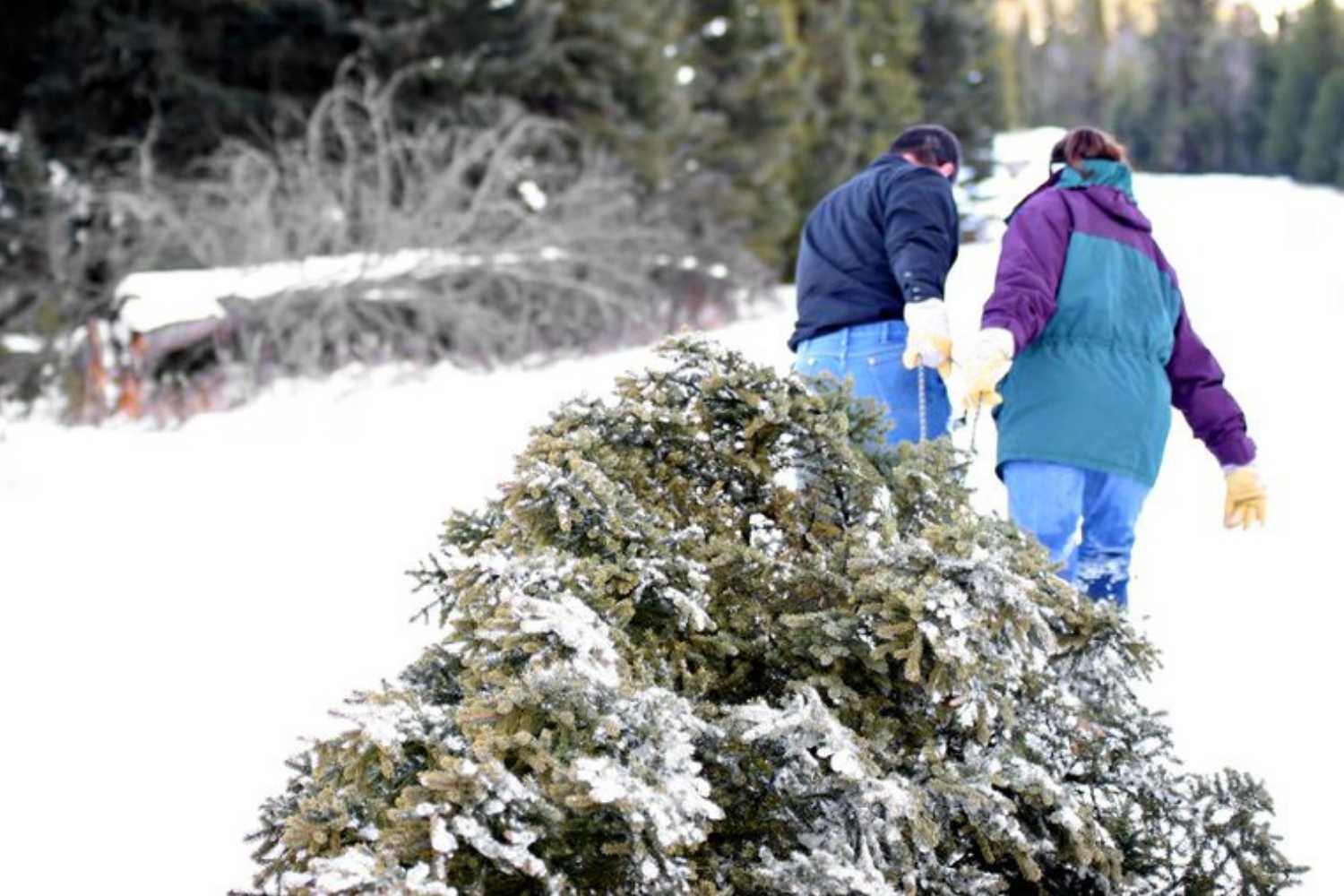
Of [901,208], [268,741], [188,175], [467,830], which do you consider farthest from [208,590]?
[188,175]

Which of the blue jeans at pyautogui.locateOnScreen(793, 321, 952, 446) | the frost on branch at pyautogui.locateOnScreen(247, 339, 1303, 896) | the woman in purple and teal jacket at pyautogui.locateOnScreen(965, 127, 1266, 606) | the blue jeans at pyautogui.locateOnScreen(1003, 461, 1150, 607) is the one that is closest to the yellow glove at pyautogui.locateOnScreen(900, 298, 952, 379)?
the woman in purple and teal jacket at pyautogui.locateOnScreen(965, 127, 1266, 606)

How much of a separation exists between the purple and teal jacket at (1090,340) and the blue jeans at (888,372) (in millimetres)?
483

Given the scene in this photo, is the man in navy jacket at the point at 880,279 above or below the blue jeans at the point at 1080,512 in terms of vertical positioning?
above

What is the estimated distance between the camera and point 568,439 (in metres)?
2.50

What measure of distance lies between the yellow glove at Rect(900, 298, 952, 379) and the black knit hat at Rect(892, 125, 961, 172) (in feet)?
2.36

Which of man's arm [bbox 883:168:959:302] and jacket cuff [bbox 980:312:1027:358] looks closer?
jacket cuff [bbox 980:312:1027:358]

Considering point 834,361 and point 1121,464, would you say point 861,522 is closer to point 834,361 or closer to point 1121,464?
point 1121,464

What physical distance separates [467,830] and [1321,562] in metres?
5.73

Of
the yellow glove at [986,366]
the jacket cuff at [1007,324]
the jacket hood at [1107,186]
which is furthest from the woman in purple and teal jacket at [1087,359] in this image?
the yellow glove at [986,366]

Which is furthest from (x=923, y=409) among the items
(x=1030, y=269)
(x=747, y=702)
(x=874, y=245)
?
(x=747, y=702)

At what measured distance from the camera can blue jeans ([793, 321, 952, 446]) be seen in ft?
14.0

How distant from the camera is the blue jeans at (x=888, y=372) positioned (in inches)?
167

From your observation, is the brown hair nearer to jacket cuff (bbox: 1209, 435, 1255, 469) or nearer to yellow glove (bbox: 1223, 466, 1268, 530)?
jacket cuff (bbox: 1209, 435, 1255, 469)

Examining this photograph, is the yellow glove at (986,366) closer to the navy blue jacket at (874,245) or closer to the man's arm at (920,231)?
the man's arm at (920,231)
